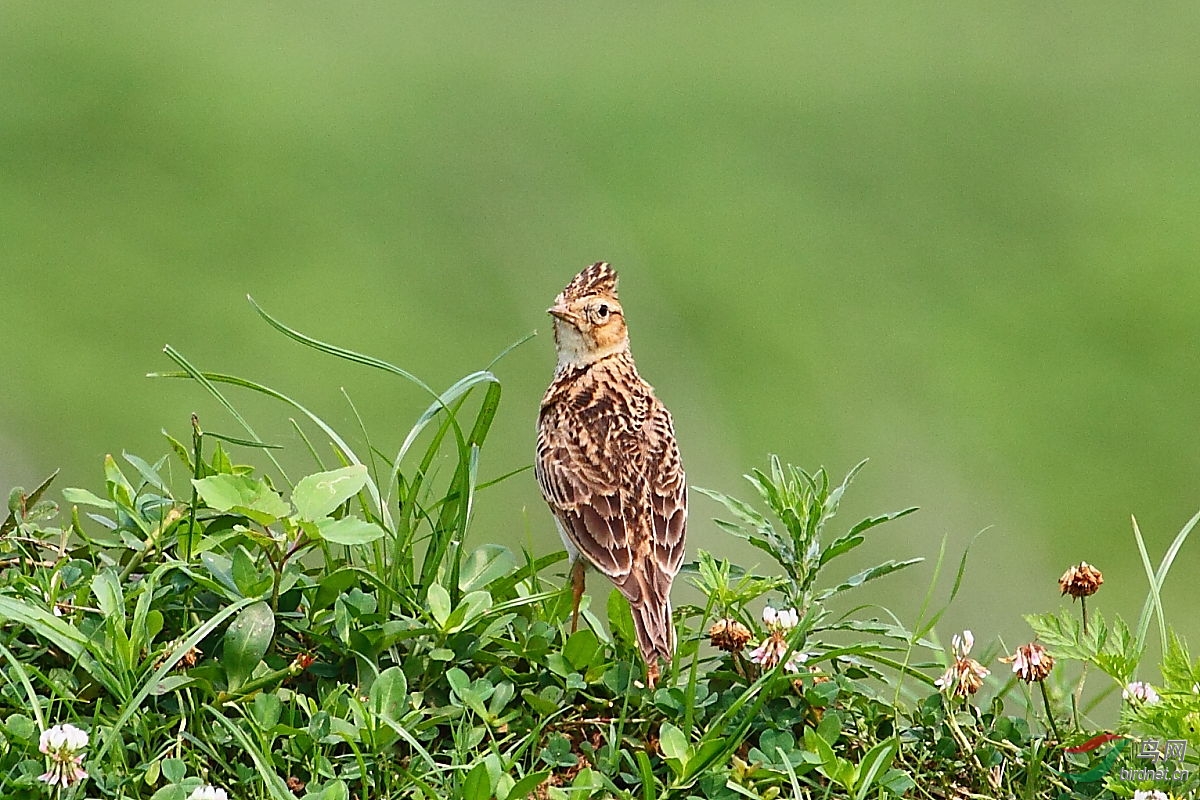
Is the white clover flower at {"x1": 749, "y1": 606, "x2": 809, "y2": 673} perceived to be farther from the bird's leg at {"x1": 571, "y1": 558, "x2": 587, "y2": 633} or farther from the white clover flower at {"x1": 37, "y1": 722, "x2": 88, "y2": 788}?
the white clover flower at {"x1": 37, "y1": 722, "x2": 88, "y2": 788}

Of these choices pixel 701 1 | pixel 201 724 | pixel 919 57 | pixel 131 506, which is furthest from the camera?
pixel 701 1

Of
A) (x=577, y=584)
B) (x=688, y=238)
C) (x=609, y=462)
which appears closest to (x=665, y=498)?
(x=609, y=462)

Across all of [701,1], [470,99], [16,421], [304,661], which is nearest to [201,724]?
[304,661]

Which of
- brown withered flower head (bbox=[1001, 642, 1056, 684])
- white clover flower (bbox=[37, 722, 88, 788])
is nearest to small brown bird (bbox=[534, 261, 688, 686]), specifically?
brown withered flower head (bbox=[1001, 642, 1056, 684])

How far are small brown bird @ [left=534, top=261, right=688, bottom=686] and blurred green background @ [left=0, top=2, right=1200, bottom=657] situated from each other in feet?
25.7

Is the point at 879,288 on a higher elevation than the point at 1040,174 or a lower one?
lower

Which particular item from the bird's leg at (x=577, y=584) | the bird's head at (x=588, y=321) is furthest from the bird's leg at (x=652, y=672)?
the bird's head at (x=588, y=321)

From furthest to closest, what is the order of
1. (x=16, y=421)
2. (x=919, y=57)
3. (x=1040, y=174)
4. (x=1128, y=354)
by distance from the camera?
(x=919, y=57) < (x=1040, y=174) < (x=1128, y=354) < (x=16, y=421)

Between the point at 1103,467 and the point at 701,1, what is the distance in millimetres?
11452

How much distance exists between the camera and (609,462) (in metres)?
5.26

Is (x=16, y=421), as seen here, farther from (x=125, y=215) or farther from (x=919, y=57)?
(x=919, y=57)

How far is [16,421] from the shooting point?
17.2 meters

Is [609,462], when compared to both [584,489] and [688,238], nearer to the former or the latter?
[584,489]

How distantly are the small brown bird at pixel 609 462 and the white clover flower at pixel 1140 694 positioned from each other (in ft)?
3.20
